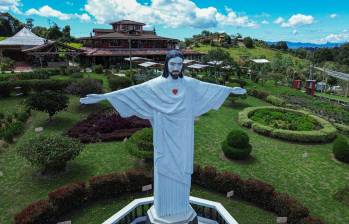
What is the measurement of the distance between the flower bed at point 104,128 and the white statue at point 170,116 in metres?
9.77

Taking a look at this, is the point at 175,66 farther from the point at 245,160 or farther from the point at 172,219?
the point at 245,160

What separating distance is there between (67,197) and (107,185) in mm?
1342

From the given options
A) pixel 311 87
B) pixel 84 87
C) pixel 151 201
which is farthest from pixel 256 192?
pixel 311 87

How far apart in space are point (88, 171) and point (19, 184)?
2446 millimetres

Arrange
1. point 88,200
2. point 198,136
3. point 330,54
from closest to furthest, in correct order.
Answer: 1. point 88,200
2. point 198,136
3. point 330,54

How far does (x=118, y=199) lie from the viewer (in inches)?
392

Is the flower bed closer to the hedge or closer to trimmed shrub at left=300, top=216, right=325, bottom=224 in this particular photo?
the hedge

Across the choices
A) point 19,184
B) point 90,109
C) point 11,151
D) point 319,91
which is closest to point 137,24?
point 319,91

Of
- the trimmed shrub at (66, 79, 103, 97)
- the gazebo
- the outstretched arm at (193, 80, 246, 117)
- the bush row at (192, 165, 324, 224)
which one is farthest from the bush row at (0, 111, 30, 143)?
the gazebo

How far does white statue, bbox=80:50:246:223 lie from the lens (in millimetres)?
5754

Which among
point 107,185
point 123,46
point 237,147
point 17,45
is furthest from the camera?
point 123,46

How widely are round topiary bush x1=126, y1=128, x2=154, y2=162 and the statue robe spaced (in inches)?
212

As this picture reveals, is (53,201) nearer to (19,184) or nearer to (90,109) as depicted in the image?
(19,184)

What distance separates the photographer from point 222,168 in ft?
41.2
